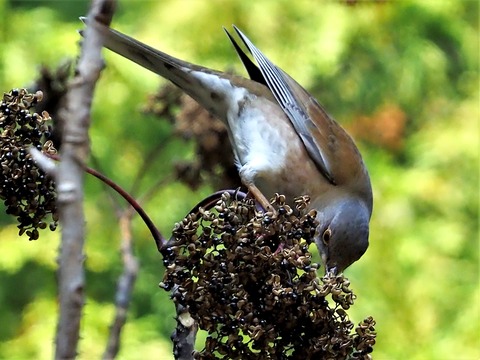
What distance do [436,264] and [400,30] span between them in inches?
69.3

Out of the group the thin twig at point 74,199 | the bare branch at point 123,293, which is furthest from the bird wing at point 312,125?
the thin twig at point 74,199

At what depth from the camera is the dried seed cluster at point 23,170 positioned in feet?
6.92


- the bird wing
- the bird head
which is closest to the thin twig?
the bird head

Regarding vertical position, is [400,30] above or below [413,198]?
above

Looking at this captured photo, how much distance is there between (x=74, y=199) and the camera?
42.2 inches

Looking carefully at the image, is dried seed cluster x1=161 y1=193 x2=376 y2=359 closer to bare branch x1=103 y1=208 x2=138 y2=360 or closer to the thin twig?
bare branch x1=103 y1=208 x2=138 y2=360

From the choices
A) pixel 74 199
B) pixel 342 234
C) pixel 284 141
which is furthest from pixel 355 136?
pixel 74 199

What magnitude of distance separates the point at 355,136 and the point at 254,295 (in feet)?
16.3

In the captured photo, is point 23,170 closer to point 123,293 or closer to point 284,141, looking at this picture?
point 123,293

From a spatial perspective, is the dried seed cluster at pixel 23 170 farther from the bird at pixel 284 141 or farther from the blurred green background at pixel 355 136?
the blurred green background at pixel 355 136

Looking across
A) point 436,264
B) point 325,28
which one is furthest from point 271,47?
point 436,264

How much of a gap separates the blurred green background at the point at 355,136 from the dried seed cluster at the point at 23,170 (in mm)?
3255

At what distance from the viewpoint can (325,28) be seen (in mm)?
6215

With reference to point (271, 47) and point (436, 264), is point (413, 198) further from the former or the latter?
point (271, 47)
